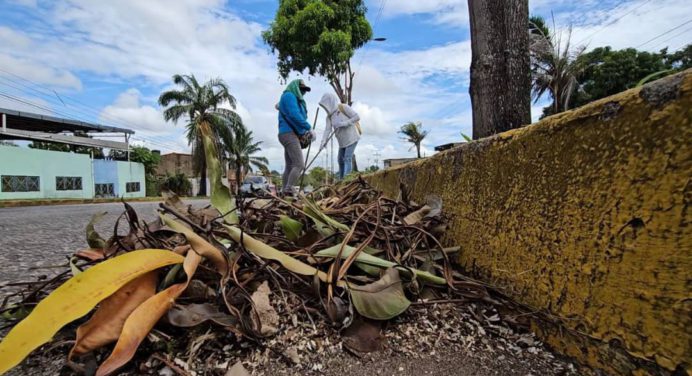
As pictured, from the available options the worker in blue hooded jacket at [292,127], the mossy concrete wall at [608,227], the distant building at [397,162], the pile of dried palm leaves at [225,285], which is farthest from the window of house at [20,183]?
the mossy concrete wall at [608,227]

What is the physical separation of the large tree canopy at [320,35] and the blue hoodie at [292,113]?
7.87 meters

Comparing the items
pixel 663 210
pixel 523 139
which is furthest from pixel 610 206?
pixel 523 139

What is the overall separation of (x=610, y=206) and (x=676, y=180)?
10cm

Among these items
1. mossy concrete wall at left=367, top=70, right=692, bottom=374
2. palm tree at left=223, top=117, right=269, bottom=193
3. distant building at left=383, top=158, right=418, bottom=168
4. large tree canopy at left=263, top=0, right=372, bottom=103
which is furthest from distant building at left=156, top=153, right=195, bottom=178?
mossy concrete wall at left=367, top=70, right=692, bottom=374

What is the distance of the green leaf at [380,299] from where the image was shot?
733 millimetres

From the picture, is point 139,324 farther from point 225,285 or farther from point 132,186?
point 132,186

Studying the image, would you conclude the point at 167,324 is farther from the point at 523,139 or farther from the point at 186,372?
the point at 523,139

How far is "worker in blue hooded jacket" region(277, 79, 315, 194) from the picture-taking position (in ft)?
12.6

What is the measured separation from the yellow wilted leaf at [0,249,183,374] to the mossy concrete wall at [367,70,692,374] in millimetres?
774

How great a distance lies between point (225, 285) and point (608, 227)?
72 centimetres

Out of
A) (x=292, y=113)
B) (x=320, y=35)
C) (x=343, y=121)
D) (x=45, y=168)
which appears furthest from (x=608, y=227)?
(x=45, y=168)

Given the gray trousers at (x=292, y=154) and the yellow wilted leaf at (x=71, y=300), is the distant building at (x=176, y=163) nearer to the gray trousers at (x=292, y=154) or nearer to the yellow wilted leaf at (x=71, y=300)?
the gray trousers at (x=292, y=154)

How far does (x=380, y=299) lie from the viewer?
75cm

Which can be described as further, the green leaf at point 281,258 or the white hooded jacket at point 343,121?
the white hooded jacket at point 343,121
